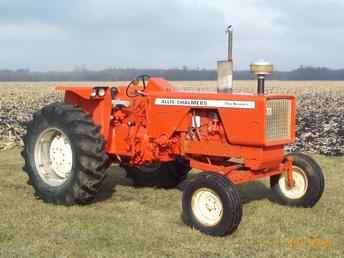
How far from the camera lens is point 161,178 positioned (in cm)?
824

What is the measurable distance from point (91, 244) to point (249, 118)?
2.21m

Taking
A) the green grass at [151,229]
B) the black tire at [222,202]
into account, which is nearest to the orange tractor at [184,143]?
the black tire at [222,202]

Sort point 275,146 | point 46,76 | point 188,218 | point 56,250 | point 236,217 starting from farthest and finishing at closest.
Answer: point 46,76
point 275,146
point 188,218
point 236,217
point 56,250

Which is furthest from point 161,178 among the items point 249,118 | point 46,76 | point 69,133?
point 46,76

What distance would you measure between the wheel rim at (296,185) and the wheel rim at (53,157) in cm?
279

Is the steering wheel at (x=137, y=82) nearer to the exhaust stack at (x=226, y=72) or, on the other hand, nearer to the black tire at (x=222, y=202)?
the exhaust stack at (x=226, y=72)

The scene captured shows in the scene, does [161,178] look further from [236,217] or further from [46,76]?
[46,76]

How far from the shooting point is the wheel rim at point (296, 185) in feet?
23.2

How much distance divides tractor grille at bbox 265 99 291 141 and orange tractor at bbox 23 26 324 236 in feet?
0.04

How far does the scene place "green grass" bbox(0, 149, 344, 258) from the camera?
5.25 m

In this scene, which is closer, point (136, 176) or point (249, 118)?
point (249, 118)
